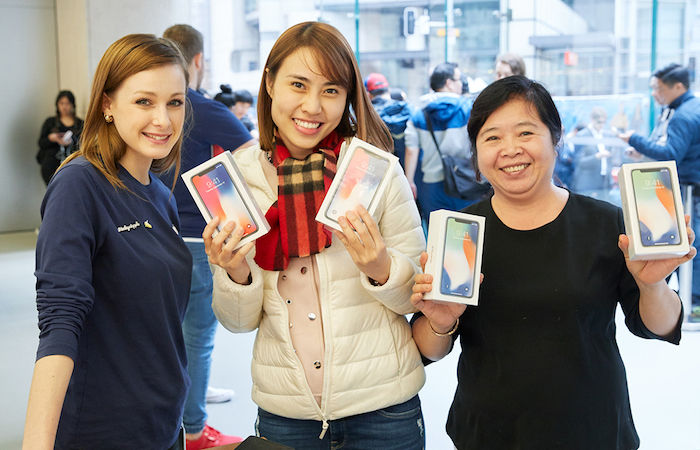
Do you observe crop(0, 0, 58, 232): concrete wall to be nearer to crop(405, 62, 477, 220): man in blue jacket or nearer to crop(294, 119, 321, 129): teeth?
crop(405, 62, 477, 220): man in blue jacket

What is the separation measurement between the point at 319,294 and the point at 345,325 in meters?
0.09

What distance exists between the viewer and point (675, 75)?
15.8 ft

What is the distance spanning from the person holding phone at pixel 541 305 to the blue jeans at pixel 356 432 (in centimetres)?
13

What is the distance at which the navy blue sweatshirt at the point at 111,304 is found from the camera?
136cm

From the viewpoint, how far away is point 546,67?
259 inches

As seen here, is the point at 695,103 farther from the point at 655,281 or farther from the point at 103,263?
the point at 103,263

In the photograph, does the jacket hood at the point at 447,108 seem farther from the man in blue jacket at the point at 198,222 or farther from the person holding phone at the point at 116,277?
the person holding phone at the point at 116,277

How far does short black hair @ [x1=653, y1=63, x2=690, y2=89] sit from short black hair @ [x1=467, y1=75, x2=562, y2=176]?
3656mm

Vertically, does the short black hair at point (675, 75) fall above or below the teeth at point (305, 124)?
above

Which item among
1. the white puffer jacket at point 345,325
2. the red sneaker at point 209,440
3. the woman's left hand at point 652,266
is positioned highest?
the woman's left hand at point 652,266

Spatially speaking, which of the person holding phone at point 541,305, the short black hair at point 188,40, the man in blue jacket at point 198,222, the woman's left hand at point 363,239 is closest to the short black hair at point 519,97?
the person holding phone at point 541,305

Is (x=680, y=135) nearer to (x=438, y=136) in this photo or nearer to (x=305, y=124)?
(x=438, y=136)

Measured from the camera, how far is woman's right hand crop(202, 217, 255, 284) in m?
1.55

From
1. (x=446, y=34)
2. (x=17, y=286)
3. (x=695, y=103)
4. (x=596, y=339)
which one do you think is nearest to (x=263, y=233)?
(x=596, y=339)
